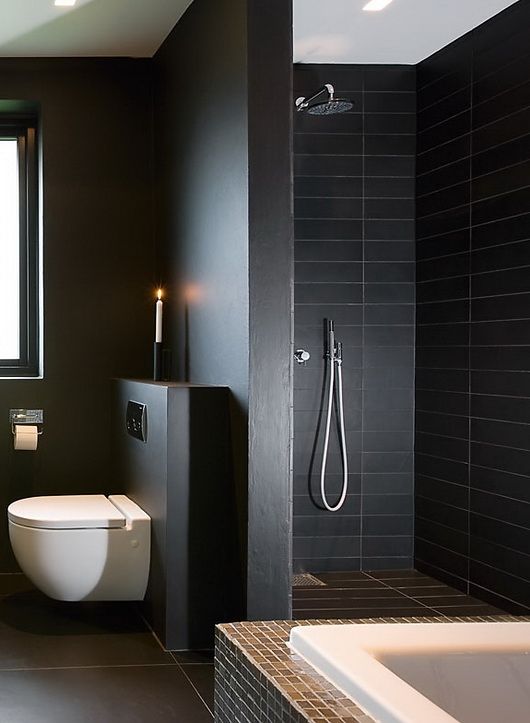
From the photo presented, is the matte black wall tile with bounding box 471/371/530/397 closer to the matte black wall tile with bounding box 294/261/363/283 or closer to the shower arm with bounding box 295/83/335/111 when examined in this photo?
the matte black wall tile with bounding box 294/261/363/283

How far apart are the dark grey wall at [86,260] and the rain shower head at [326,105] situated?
2.68ft

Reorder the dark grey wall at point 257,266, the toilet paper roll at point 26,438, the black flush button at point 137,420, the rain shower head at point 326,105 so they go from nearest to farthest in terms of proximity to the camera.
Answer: the dark grey wall at point 257,266
the black flush button at point 137,420
the rain shower head at point 326,105
the toilet paper roll at point 26,438

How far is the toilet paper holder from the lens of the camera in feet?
17.0

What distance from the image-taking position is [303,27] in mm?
4773

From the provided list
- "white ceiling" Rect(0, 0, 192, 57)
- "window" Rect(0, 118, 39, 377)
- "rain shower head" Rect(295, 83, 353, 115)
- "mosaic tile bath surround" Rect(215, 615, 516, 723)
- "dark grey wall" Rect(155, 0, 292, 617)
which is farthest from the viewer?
"window" Rect(0, 118, 39, 377)

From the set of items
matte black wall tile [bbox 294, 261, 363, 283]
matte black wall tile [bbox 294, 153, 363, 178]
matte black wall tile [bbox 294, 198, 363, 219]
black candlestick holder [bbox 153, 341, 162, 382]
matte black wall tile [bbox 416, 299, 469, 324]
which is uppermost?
matte black wall tile [bbox 294, 153, 363, 178]

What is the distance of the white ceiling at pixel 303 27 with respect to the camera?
4484 millimetres

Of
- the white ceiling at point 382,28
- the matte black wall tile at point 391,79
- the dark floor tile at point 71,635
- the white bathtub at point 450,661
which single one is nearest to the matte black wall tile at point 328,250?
the matte black wall tile at point 391,79

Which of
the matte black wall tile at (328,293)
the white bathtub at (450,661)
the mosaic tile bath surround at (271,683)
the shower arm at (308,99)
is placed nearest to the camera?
the mosaic tile bath surround at (271,683)

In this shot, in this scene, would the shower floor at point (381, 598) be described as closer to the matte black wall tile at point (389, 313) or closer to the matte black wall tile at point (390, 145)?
the matte black wall tile at point (389, 313)

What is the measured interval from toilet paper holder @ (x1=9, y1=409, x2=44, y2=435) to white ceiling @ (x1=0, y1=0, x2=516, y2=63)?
1687mm

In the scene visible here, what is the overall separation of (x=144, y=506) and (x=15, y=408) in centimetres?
114

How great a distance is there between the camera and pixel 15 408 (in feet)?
17.1

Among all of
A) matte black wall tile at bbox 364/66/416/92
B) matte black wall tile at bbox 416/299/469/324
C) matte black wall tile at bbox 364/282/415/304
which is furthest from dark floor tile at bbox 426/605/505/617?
matte black wall tile at bbox 364/66/416/92
